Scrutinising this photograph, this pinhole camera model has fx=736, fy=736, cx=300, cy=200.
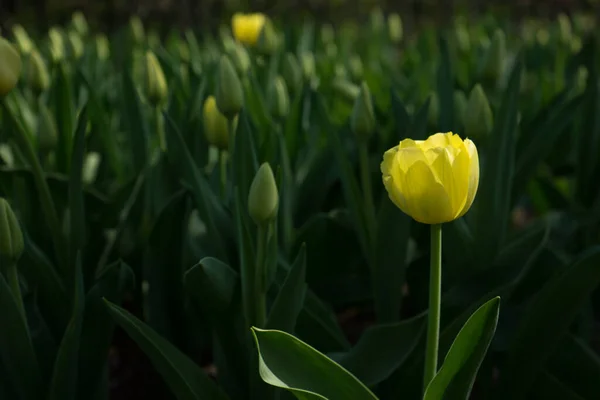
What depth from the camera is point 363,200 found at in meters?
1.19

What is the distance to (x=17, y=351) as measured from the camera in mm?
913

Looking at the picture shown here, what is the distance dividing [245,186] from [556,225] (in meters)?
0.65

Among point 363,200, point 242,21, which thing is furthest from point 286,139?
point 242,21

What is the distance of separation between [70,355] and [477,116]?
0.67m

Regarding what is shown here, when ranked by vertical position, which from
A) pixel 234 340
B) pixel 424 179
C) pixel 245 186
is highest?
pixel 424 179

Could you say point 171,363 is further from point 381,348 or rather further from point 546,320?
point 546,320

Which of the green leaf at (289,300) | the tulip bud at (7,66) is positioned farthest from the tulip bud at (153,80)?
the green leaf at (289,300)

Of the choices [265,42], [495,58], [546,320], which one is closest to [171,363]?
[546,320]

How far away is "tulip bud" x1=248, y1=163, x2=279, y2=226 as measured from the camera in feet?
2.73

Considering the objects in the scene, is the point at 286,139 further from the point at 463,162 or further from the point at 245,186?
the point at 463,162

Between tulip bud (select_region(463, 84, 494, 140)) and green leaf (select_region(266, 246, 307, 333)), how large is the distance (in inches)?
16.3

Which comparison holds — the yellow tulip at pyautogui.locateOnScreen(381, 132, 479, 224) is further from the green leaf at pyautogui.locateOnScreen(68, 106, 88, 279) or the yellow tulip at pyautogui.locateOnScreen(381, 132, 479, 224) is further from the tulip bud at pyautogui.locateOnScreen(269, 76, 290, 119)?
the tulip bud at pyautogui.locateOnScreen(269, 76, 290, 119)

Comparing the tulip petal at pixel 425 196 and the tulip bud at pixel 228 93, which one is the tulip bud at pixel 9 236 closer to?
the tulip bud at pixel 228 93

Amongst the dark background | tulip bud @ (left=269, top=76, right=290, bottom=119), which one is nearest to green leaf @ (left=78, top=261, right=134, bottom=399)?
tulip bud @ (left=269, top=76, right=290, bottom=119)
